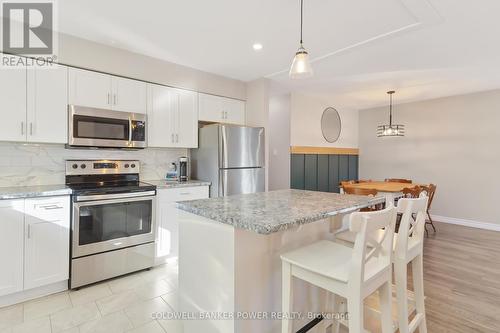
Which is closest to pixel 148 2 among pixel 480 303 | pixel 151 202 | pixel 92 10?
pixel 92 10

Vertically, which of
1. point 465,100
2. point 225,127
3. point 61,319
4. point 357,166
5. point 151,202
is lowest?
point 61,319

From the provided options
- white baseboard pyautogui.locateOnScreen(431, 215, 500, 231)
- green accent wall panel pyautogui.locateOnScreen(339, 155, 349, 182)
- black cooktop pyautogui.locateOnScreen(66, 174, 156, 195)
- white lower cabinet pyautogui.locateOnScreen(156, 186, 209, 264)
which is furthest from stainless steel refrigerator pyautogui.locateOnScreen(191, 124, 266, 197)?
white baseboard pyautogui.locateOnScreen(431, 215, 500, 231)

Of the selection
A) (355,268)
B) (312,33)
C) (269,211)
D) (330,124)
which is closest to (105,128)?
(269,211)

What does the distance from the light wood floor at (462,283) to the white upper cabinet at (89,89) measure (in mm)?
3256

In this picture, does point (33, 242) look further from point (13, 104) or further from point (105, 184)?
point (13, 104)

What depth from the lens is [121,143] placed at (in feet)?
9.38

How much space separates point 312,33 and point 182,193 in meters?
2.26

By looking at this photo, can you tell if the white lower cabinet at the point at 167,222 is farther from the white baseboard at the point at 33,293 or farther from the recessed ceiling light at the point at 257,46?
the recessed ceiling light at the point at 257,46

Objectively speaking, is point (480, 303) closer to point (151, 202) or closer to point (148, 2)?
point (151, 202)

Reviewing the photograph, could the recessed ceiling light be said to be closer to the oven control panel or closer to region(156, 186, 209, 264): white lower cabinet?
region(156, 186, 209, 264): white lower cabinet

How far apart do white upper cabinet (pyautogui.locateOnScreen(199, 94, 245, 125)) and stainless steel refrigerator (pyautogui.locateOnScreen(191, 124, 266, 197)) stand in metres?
0.26

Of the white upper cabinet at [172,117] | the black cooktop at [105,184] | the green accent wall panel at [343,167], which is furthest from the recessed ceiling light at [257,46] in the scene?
the green accent wall panel at [343,167]

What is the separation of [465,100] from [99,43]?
20.1ft

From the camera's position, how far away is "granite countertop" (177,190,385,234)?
121 centimetres
